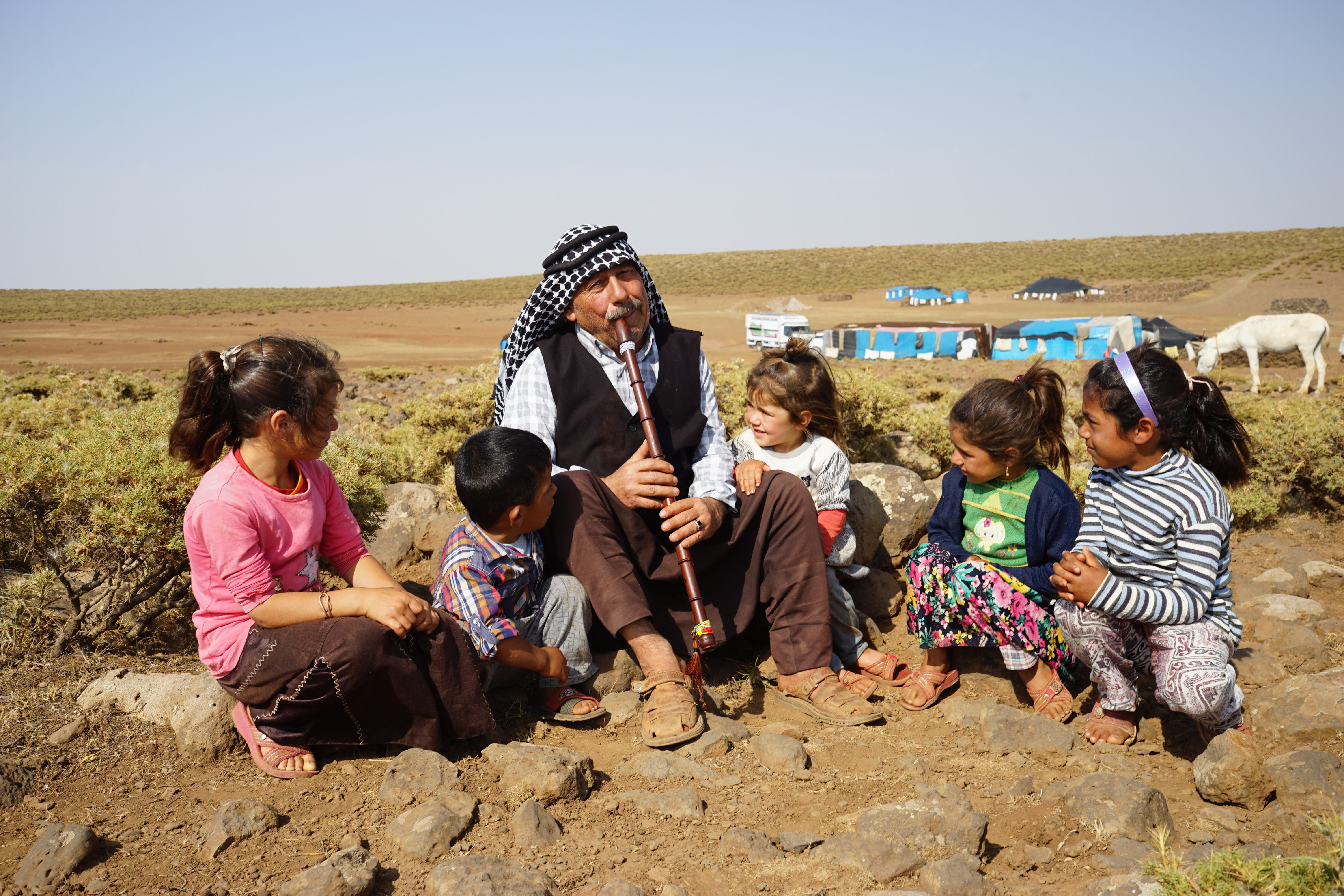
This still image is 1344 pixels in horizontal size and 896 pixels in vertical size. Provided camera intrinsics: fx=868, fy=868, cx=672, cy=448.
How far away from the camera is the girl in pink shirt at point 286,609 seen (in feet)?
8.76

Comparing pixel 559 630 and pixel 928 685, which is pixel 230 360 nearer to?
pixel 559 630

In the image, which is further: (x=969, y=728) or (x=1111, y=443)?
(x=969, y=728)

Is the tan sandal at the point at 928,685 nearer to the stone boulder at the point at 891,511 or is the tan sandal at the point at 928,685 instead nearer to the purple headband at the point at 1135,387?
the stone boulder at the point at 891,511

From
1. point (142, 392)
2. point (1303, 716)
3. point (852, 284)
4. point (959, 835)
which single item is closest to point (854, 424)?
point (1303, 716)

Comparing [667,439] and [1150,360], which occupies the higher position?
[1150,360]

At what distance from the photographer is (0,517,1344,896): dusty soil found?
7.24 feet

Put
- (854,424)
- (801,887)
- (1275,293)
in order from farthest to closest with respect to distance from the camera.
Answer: (1275,293)
(854,424)
(801,887)

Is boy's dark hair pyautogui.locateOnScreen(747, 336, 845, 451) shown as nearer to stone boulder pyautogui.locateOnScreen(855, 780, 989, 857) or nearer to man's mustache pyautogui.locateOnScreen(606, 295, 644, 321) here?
man's mustache pyautogui.locateOnScreen(606, 295, 644, 321)

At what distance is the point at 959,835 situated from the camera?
226cm

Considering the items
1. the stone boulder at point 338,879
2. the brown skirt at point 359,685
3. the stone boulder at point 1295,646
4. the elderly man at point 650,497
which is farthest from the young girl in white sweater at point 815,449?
the stone boulder at point 338,879

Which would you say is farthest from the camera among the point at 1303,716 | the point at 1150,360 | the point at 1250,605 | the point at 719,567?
the point at 1250,605

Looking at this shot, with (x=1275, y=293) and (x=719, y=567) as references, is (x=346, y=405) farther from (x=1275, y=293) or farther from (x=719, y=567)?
(x=1275, y=293)

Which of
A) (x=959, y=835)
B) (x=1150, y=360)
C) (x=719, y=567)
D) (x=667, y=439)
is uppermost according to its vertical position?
(x=1150, y=360)

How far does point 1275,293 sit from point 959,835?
50942 mm
